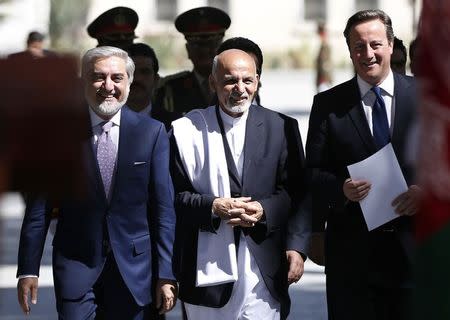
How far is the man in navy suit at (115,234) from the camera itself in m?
6.20

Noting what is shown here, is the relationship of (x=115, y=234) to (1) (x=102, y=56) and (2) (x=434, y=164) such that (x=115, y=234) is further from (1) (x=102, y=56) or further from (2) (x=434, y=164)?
(2) (x=434, y=164)

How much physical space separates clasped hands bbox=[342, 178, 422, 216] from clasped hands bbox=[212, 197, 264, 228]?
400mm

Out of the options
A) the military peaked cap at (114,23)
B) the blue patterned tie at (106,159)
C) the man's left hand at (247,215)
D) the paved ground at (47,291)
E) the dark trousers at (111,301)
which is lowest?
the paved ground at (47,291)

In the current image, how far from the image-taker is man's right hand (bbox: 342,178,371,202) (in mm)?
6027

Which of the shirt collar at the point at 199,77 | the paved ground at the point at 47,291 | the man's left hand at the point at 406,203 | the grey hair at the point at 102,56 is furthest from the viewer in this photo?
the paved ground at the point at 47,291

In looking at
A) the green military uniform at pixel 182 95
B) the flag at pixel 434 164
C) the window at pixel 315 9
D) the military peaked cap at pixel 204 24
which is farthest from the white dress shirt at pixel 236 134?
the window at pixel 315 9

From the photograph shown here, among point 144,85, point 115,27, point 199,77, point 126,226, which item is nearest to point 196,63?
point 199,77

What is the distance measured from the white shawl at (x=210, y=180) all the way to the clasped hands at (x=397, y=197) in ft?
1.77

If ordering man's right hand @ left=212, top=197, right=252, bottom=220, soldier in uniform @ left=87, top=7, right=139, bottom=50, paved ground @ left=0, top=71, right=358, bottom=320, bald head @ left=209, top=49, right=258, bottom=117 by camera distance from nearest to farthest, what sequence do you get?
man's right hand @ left=212, top=197, right=252, bottom=220
bald head @ left=209, top=49, right=258, bottom=117
soldier in uniform @ left=87, top=7, right=139, bottom=50
paved ground @ left=0, top=71, right=358, bottom=320

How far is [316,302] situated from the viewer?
10148 millimetres

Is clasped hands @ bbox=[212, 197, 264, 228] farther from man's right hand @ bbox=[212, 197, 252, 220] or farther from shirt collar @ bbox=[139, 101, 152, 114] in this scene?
shirt collar @ bbox=[139, 101, 152, 114]

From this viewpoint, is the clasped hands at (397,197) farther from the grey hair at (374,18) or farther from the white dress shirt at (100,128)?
the white dress shirt at (100,128)

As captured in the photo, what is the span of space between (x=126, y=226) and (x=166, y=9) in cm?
5937

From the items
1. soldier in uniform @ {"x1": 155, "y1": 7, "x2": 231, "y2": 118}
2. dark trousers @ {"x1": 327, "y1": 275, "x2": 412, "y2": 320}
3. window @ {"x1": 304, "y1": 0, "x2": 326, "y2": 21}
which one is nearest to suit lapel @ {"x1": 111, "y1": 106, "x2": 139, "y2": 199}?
dark trousers @ {"x1": 327, "y1": 275, "x2": 412, "y2": 320}
